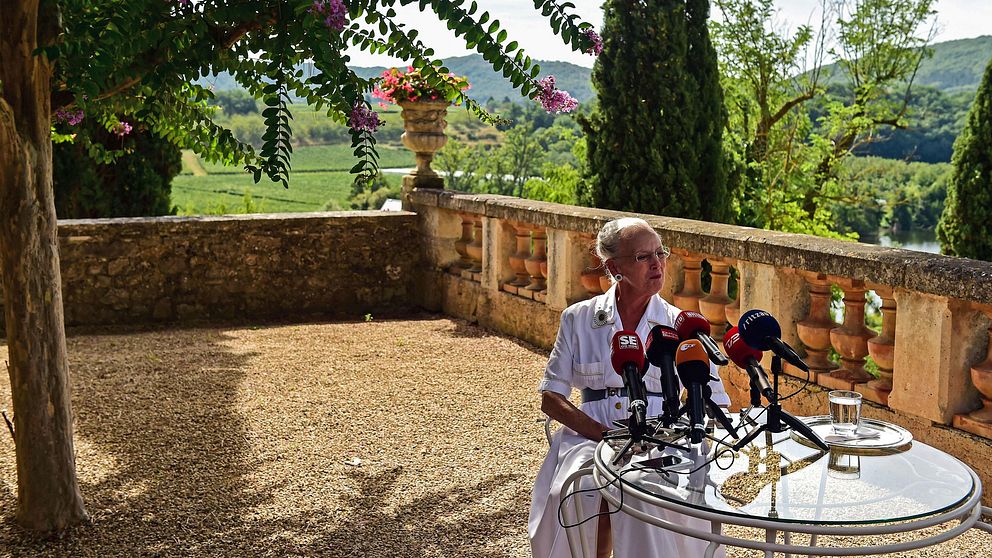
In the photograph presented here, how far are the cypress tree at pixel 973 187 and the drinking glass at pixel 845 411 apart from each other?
11.6 metres

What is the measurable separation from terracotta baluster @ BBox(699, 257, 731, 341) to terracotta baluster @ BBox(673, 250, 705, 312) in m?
0.09

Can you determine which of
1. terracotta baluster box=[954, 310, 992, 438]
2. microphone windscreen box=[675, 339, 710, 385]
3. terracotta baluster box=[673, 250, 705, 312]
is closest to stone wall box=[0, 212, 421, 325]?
terracotta baluster box=[673, 250, 705, 312]

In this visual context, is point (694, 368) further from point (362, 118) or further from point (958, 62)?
point (958, 62)

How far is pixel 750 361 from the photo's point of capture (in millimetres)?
2389

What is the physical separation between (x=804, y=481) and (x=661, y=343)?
459 mm

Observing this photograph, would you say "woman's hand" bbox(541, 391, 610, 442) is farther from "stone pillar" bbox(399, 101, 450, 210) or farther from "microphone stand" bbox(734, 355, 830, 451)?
"stone pillar" bbox(399, 101, 450, 210)

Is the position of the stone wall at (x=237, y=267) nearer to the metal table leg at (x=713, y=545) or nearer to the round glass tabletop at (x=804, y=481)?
the round glass tabletop at (x=804, y=481)

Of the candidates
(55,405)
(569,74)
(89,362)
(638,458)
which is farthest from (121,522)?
(569,74)

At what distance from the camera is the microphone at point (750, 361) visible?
2355 mm

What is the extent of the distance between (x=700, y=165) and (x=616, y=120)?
3.77 ft

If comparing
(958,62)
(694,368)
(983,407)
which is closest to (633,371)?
(694,368)

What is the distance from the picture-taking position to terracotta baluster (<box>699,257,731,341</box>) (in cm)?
548

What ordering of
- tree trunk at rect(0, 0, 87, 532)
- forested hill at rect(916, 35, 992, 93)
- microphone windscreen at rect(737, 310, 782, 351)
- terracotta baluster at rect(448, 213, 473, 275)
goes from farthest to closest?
forested hill at rect(916, 35, 992, 93), terracotta baluster at rect(448, 213, 473, 275), tree trunk at rect(0, 0, 87, 532), microphone windscreen at rect(737, 310, 782, 351)

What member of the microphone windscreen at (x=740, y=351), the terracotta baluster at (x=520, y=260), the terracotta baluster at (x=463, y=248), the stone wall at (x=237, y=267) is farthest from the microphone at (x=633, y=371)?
the stone wall at (x=237, y=267)
